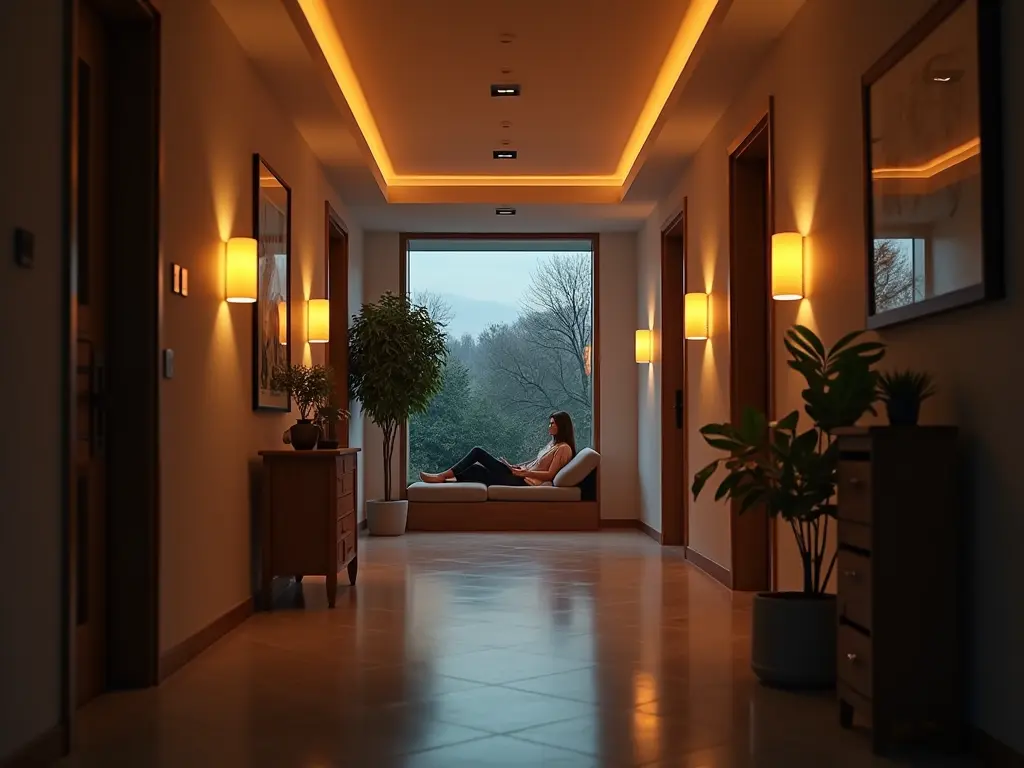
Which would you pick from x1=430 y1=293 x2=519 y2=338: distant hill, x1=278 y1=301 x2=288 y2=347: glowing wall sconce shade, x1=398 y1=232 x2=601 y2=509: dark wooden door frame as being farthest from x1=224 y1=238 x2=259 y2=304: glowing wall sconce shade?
x1=430 y1=293 x2=519 y2=338: distant hill

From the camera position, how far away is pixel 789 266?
5.45 metres

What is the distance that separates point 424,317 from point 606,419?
2.30 meters

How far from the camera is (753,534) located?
691cm

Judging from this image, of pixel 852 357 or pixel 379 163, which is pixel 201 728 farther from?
pixel 379 163

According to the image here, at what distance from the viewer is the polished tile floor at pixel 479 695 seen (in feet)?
11.2

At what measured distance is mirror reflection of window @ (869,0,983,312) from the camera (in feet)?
11.1

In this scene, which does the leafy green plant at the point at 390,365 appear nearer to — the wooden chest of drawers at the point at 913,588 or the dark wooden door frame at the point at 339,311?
the dark wooden door frame at the point at 339,311

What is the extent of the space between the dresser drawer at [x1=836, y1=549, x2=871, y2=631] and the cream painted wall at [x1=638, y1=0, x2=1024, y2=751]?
0.32m

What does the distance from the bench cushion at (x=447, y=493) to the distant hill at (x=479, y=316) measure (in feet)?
6.93

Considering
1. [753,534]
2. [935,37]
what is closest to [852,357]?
[935,37]

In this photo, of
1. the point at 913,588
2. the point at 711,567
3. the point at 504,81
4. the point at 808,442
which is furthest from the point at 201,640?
the point at 504,81

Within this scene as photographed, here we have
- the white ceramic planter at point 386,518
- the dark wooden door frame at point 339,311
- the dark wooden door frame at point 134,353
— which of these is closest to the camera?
the dark wooden door frame at point 134,353

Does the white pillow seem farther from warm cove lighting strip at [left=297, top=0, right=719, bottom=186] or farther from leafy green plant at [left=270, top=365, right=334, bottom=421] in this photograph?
leafy green plant at [left=270, top=365, right=334, bottom=421]

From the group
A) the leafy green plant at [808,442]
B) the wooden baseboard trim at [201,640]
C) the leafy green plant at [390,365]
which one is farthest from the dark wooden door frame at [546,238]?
the leafy green plant at [808,442]
